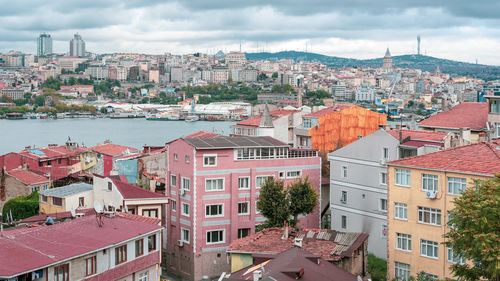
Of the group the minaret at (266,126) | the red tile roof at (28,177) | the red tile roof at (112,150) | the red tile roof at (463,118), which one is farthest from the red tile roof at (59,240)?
the red tile roof at (112,150)

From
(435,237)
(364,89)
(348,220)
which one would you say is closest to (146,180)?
(348,220)

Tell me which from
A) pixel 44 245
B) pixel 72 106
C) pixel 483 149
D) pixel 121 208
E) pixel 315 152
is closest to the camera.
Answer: pixel 44 245

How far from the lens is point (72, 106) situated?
121 meters

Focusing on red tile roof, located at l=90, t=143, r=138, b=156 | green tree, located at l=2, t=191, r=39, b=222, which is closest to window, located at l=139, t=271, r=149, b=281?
green tree, located at l=2, t=191, r=39, b=222

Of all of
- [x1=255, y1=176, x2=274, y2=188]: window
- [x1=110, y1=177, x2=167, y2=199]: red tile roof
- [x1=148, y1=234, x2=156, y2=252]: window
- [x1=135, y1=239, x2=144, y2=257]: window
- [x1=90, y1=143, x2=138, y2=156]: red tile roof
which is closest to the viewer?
[x1=135, y1=239, x2=144, y2=257]: window

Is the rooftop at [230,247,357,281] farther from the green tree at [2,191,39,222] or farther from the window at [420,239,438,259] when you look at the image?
the green tree at [2,191,39,222]

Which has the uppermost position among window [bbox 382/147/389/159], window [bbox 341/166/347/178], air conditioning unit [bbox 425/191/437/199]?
window [bbox 382/147/389/159]

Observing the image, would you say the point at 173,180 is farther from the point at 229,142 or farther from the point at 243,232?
the point at 243,232

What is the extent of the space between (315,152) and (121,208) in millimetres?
5013

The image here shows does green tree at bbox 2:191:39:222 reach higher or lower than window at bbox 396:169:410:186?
lower

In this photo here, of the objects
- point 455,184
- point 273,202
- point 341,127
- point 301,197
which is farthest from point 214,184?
point 341,127

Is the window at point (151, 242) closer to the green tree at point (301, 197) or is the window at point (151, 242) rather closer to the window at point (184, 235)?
the window at point (184, 235)

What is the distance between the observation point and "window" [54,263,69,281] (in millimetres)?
8039

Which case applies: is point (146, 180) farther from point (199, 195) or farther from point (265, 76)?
point (265, 76)
